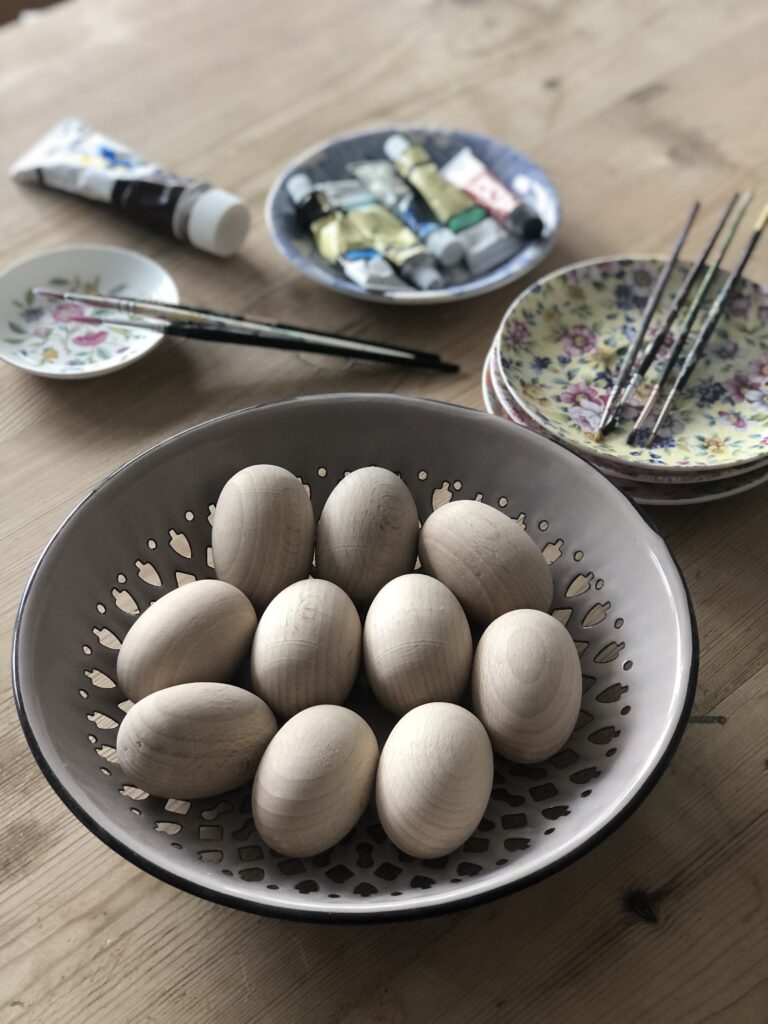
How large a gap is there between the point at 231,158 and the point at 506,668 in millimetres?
673

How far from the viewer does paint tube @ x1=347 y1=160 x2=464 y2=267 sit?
82 centimetres

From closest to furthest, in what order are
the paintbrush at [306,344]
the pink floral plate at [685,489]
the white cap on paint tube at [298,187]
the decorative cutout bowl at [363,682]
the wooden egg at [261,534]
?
the decorative cutout bowl at [363,682]
the wooden egg at [261,534]
the pink floral plate at [685,489]
the paintbrush at [306,344]
the white cap on paint tube at [298,187]

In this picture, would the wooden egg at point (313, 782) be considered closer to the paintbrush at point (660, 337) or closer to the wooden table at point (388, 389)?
the wooden table at point (388, 389)

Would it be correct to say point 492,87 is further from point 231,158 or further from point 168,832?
point 168,832

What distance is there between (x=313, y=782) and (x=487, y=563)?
15 centimetres

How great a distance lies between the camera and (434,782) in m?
0.43

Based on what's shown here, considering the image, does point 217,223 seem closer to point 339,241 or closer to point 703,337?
point 339,241

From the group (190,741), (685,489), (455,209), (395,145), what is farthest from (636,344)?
(190,741)

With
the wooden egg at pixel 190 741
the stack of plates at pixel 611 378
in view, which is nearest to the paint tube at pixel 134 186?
the stack of plates at pixel 611 378

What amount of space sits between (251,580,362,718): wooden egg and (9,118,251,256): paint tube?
453 mm

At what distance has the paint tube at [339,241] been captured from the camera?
795 millimetres

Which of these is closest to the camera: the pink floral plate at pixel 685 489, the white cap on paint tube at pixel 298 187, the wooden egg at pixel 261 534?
the wooden egg at pixel 261 534

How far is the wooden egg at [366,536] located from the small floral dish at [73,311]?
29 cm

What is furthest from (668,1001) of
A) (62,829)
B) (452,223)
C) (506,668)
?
(452,223)
